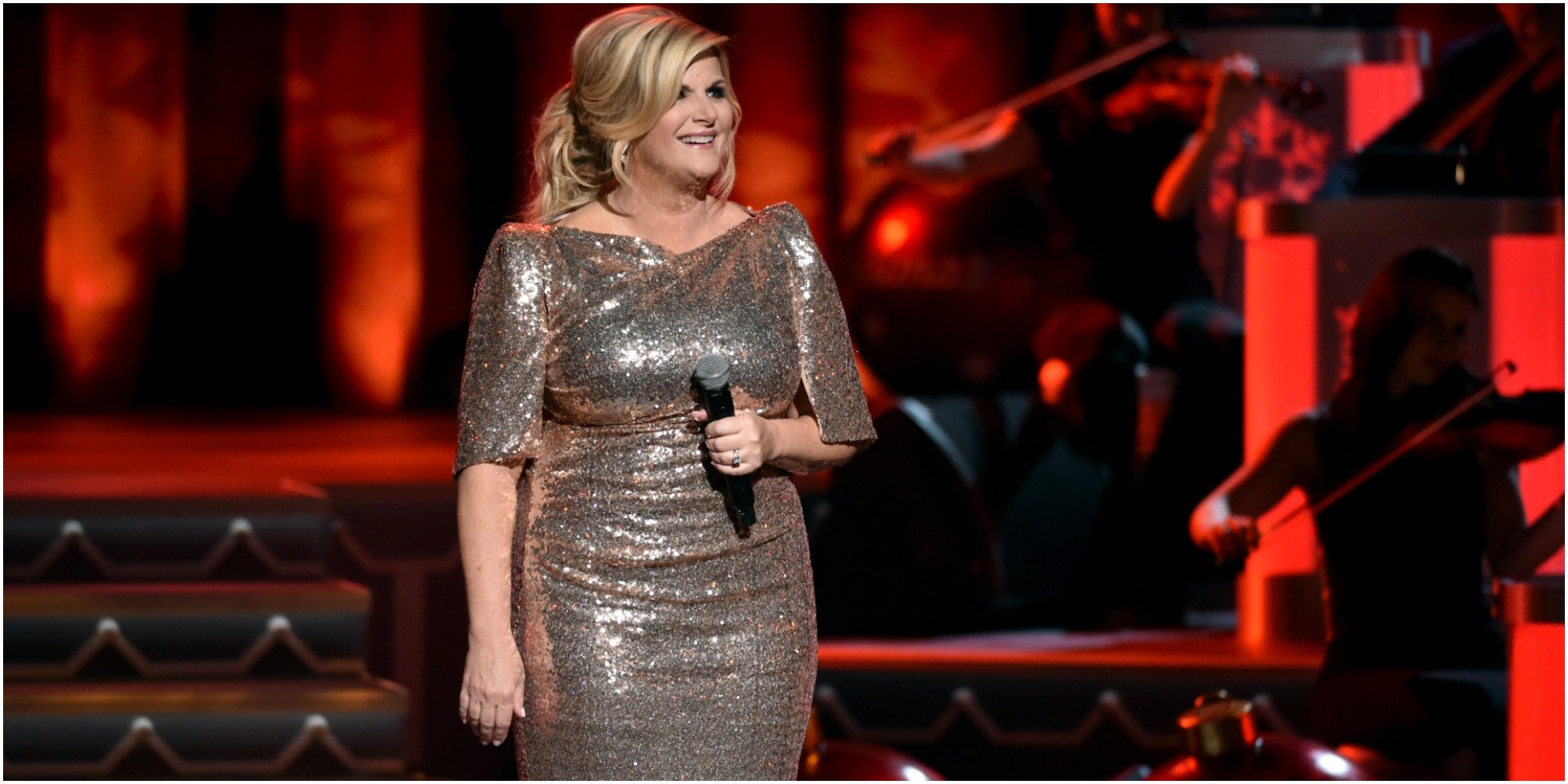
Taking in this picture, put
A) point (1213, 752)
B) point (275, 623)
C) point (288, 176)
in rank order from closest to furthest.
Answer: point (1213, 752) → point (275, 623) → point (288, 176)

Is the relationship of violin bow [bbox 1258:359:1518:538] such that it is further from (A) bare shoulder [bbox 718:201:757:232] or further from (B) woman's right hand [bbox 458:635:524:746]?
(B) woman's right hand [bbox 458:635:524:746]

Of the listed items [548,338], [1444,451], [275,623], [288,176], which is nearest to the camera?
[548,338]

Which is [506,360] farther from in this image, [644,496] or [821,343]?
[821,343]

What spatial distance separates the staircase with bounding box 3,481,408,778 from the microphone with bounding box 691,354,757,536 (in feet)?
5.95

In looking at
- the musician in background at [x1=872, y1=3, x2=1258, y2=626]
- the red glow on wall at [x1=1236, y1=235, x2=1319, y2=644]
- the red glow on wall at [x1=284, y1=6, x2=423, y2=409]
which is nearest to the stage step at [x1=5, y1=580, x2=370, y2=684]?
the musician in background at [x1=872, y1=3, x2=1258, y2=626]

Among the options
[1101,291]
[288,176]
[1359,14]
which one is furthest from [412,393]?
[1359,14]

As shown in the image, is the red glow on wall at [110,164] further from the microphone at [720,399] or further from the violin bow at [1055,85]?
the microphone at [720,399]

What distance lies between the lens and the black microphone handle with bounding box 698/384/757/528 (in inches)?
67.8

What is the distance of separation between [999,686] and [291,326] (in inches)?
129

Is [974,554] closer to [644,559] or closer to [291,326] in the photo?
[644,559]

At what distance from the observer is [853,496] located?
3.61 m

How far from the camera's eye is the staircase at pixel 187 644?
3.33m

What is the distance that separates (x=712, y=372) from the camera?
170 centimetres

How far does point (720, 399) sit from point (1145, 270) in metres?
1.99
